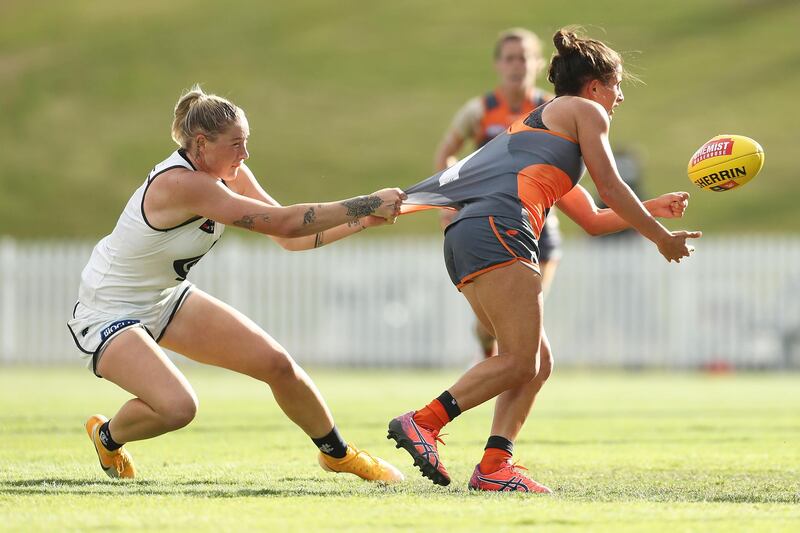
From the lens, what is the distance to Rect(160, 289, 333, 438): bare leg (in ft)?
19.7

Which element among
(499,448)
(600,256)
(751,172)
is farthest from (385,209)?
(600,256)

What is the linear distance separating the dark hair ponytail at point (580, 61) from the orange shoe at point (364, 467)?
192 cm

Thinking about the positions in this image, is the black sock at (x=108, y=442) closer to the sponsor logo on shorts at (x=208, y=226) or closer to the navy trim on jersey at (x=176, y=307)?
the navy trim on jersey at (x=176, y=307)

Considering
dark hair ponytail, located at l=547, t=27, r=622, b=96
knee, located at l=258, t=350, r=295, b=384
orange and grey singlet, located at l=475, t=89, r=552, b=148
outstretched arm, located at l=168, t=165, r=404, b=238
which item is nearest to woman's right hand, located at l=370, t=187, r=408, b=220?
outstretched arm, located at l=168, t=165, r=404, b=238

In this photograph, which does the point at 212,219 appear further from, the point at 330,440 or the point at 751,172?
the point at 751,172

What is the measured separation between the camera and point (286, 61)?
42.0 m

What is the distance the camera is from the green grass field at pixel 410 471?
4680mm

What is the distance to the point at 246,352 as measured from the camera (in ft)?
19.9

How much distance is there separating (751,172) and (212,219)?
2502 millimetres

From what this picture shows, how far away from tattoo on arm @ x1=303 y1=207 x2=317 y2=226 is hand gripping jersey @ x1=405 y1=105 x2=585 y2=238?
17.5 inches

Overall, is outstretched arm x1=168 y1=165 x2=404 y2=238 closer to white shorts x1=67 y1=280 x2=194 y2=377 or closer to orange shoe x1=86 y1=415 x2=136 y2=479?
white shorts x1=67 y1=280 x2=194 y2=377

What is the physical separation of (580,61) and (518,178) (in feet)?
1.98

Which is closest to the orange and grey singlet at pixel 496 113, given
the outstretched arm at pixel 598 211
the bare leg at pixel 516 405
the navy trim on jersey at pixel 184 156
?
the outstretched arm at pixel 598 211

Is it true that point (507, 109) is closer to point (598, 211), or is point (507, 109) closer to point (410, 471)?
point (598, 211)
